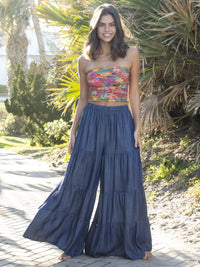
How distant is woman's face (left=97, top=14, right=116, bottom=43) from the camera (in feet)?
10.9

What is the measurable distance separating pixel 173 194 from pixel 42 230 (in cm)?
276

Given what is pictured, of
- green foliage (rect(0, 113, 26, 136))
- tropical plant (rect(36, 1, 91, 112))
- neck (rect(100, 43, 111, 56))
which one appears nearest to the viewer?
neck (rect(100, 43, 111, 56))

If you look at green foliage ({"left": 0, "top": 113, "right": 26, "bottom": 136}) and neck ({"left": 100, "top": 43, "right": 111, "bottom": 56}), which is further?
green foliage ({"left": 0, "top": 113, "right": 26, "bottom": 136})

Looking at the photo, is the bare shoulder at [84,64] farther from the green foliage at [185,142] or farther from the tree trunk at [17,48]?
the tree trunk at [17,48]

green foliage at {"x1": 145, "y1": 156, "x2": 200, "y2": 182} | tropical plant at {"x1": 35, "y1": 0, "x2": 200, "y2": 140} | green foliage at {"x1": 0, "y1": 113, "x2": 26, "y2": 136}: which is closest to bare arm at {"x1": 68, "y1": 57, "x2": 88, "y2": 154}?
tropical plant at {"x1": 35, "y1": 0, "x2": 200, "y2": 140}

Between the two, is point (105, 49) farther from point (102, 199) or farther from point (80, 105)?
point (102, 199)

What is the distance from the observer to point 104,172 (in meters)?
3.40

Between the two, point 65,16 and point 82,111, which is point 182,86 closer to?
point 65,16

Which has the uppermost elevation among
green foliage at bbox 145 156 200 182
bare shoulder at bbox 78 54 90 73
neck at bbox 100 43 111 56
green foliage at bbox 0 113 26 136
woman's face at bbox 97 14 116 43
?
woman's face at bbox 97 14 116 43

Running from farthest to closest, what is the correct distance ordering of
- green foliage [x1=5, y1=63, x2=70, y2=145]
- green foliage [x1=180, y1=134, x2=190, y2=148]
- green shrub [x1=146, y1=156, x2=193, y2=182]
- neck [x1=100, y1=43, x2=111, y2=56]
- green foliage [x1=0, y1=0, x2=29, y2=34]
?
1. green foliage [x1=0, y1=0, x2=29, y2=34]
2. green foliage [x1=5, y1=63, x2=70, y2=145]
3. green foliage [x1=180, y1=134, x2=190, y2=148]
4. green shrub [x1=146, y1=156, x2=193, y2=182]
5. neck [x1=100, y1=43, x2=111, y2=56]

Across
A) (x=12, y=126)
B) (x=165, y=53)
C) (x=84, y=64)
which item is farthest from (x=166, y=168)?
(x=12, y=126)

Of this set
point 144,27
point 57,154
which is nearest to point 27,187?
point 144,27

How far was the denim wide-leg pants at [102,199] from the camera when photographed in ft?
11.0

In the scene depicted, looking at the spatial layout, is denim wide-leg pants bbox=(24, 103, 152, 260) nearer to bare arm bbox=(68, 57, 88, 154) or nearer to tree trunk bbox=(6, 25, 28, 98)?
bare arm bbox=(68, 57, 88, 154)
